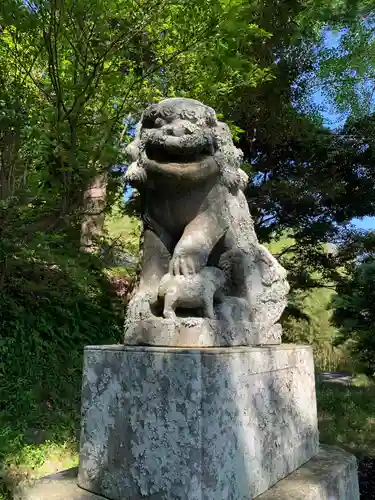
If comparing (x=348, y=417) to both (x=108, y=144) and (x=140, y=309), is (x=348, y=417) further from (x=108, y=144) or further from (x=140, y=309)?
(x=140, y=309)

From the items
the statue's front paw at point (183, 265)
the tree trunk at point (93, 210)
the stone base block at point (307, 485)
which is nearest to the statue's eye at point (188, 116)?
the statue's front paw at point (183, 265)

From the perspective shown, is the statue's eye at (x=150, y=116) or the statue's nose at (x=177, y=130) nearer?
the statue's nose at (x=177, y=130)

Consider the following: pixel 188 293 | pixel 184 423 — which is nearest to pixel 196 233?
pixel 188 293

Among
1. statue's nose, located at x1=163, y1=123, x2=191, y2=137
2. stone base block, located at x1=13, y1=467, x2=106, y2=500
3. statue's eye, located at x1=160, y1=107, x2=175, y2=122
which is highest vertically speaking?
statue's eye, located at x1=160, y1=107, x2=175, y2=122

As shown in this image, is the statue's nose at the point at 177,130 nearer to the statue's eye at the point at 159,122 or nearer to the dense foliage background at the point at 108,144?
the statue's eye at the point at 159,122

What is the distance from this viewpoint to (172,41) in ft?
Answer: 16.5

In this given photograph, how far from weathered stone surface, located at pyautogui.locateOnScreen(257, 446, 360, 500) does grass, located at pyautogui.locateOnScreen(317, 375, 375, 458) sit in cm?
238

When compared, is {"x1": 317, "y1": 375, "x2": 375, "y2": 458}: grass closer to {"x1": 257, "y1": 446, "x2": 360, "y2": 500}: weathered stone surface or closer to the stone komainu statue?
{"x1": 257, "y1": 446, "x2": 360, "y2": 500}: weathered stone surface

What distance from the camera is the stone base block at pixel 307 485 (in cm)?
219

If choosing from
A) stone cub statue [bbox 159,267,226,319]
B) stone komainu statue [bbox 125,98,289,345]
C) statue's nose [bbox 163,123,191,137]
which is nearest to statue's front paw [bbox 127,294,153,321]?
stone komainu statue [bbox 125,98,289,345]

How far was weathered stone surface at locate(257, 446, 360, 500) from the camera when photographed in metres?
2.19

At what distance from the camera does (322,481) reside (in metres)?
2.36

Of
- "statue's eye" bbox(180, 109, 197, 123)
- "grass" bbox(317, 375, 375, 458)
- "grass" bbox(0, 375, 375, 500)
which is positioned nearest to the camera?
"statue's eye" bbox(180, 109, 197, 123)

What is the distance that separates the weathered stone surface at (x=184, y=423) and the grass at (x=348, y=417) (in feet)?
10.0
